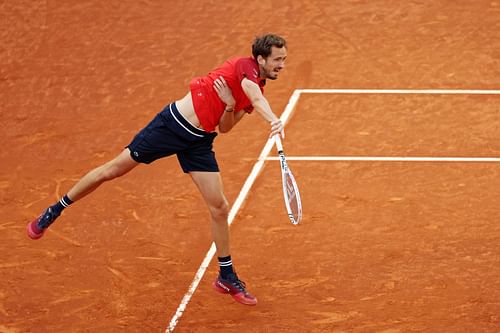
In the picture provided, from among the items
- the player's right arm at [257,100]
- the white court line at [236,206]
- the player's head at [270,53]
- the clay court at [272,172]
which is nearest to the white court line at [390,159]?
the clay court at [272,172]

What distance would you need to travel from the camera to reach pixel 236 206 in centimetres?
1133

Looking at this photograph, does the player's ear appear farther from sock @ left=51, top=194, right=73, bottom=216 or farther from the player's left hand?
sock @ left=51, top=194, right=73, bottom=216

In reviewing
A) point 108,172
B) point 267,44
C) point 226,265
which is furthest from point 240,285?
point 267,44

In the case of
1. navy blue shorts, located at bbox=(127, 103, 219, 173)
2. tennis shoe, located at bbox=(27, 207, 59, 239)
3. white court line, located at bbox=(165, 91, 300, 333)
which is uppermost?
navy blue shorts, located at bbox=(127, 103, 219, 173)

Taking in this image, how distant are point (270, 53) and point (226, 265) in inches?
78.3

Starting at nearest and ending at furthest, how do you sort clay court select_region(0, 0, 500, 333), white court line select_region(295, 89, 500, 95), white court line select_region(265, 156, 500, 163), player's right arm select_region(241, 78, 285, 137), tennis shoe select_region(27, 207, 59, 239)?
player's right arm select_region(241, 78, 285, 137) → clay court select_region(0, 0, 500, 333) → tennis shoe select_region(27, 207, 59, 239) → white court line select_region(265, 156, 500, 163) → white court line select_region(295, 89, 500, 95)

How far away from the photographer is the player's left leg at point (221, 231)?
29.6 ft

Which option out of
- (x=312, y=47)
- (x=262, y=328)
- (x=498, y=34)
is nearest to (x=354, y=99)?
(x=312, y=47)

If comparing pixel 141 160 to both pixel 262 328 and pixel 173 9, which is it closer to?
pixel 262 328

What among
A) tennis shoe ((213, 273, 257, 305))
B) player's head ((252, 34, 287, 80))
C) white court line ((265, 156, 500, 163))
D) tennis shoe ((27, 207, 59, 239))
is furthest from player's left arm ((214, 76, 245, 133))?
white court line ((265, 156, 500, 163))

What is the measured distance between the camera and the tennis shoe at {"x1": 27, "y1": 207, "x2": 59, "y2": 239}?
9.62m

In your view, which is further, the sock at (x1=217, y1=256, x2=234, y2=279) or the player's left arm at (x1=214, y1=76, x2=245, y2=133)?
the sock at (x1=217, y1=256, x2=234, y2=279)

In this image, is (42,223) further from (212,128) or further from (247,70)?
(247,70)

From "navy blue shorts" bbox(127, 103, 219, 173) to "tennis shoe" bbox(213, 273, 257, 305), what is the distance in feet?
3.33
